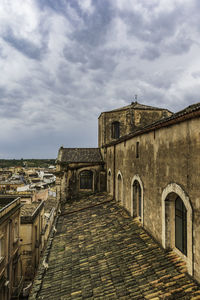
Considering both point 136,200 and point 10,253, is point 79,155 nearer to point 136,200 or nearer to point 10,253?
point 10,253

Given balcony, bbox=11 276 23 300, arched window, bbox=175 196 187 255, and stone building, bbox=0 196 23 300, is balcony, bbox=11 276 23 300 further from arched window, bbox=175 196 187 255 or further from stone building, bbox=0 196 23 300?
arched window, bbox=175 196 187 255

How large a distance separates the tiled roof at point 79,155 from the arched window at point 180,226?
13.5m

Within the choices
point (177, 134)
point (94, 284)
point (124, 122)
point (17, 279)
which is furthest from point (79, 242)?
point (124, 122)

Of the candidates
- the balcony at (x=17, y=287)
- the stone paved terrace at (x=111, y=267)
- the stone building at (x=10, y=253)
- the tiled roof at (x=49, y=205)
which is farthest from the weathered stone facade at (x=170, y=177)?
the tiled roof at (x=49, y=205)

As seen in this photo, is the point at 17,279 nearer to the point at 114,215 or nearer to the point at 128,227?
the point at 114,215

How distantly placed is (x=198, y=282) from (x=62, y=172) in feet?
47.9

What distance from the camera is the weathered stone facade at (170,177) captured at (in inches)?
191

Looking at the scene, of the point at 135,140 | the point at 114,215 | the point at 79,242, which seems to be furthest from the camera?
the point at 114,215

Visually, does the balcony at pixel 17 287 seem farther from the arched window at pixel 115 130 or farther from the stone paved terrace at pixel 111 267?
the arched window at pixel 115 130

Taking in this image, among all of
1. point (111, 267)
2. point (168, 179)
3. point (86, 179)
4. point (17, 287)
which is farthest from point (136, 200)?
point (17, 287)

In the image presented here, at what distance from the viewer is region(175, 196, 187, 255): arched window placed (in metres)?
5.72

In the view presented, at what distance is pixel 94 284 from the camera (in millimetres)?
5906

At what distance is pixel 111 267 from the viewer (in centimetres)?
651

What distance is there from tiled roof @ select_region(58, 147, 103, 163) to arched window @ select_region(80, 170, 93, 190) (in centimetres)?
117
